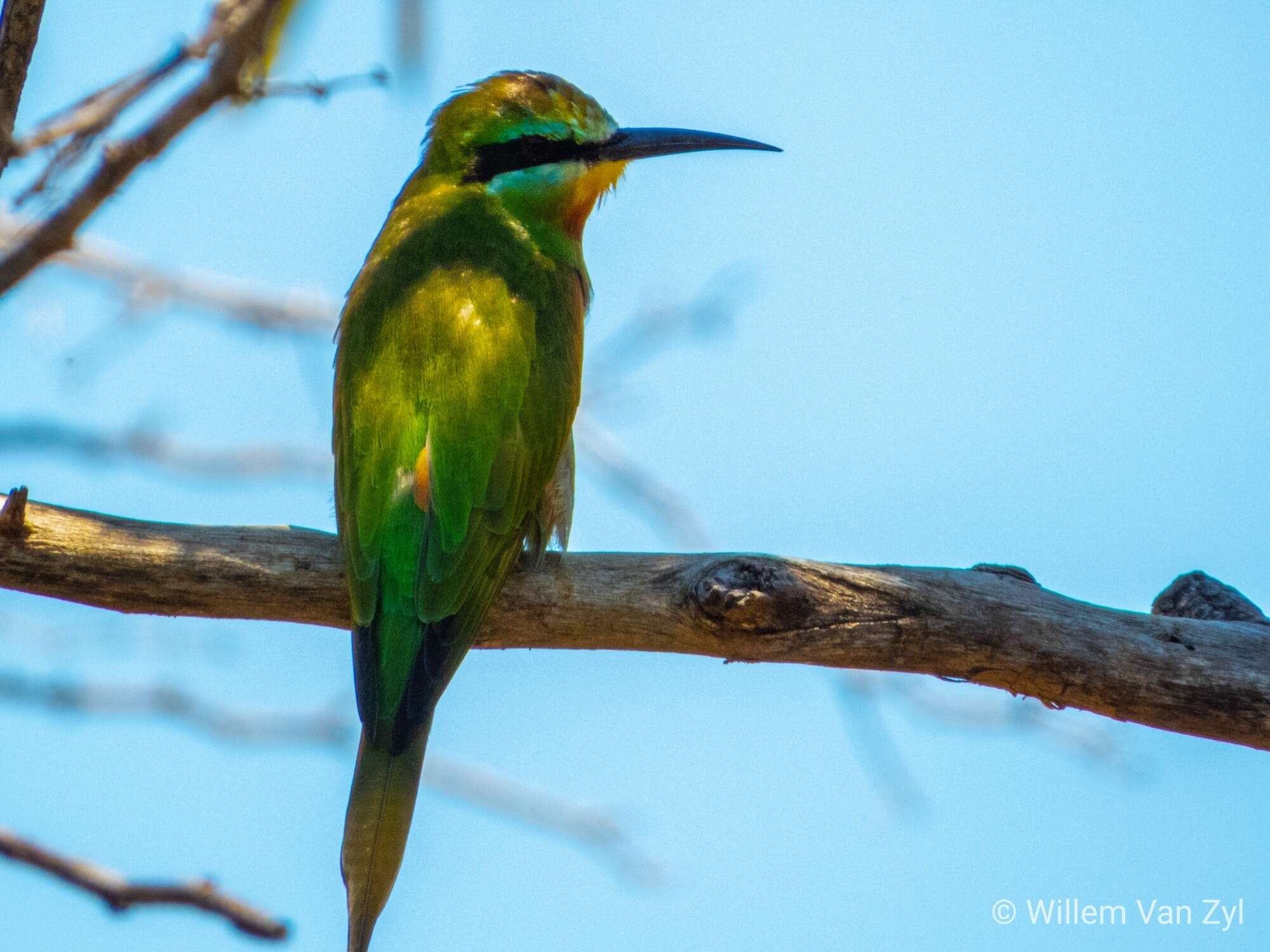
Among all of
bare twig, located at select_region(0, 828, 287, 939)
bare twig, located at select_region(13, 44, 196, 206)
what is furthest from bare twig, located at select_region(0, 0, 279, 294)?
bare twig, located at select_region(0, 828, 287, 939)

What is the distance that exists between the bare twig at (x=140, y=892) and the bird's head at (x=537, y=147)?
7.87ft

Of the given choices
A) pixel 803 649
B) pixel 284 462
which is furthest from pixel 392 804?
pixel 284 462

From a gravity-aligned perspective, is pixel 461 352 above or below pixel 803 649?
above

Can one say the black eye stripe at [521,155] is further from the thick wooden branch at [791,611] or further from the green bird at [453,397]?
the thick wooden branch at [791,611]

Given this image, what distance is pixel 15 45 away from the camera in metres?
2.07

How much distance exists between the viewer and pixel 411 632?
2971 millimetres

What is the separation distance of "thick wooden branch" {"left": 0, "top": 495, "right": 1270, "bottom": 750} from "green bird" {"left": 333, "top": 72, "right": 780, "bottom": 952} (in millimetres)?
179

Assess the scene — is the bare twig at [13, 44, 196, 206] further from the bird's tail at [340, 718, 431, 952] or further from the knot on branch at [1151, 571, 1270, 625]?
the knot on branch at [1151, 571, 1270, 625]

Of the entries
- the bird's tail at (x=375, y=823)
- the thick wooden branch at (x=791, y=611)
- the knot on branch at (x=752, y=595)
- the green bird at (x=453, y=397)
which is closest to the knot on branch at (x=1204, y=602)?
the thick wooden branch at (x=791, y=611)

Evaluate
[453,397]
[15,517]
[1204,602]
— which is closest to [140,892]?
[15,517]

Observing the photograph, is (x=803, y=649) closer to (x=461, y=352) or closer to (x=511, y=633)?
(x=511, y=633)

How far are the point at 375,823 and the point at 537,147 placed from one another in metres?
2.10

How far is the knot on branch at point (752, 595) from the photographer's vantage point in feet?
8.89

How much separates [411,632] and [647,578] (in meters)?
0.52
